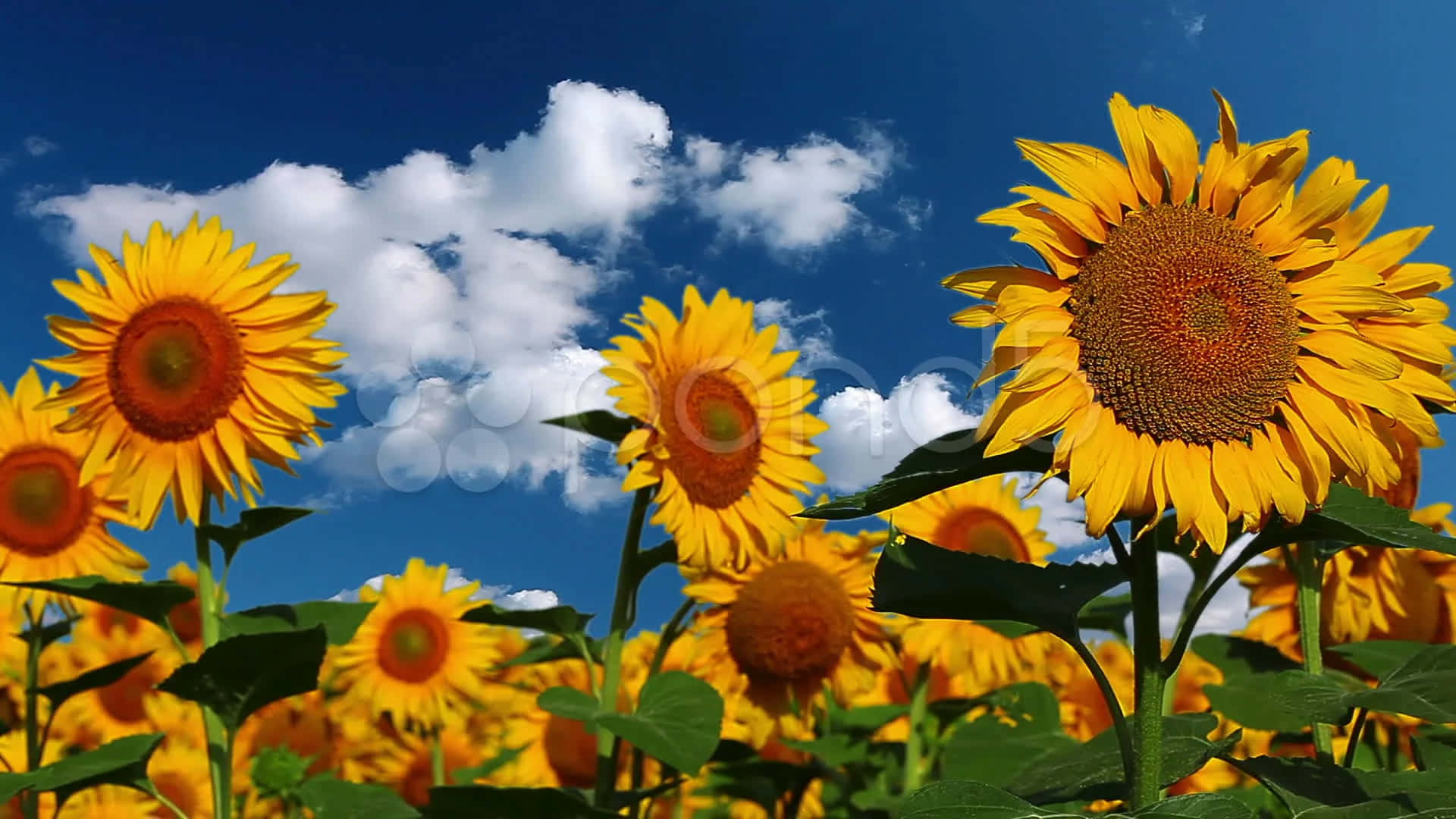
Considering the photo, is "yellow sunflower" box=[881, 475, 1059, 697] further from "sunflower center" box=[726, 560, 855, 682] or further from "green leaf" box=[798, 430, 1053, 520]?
"green leaf" box=[798, 430, 1053, 520]

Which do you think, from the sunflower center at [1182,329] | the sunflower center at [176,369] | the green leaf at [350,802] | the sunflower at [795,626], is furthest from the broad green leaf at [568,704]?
the sunflower center at [1182,329]

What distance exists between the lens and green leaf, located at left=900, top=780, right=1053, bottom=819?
1.56 m

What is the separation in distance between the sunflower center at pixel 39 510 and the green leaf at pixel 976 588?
403cm

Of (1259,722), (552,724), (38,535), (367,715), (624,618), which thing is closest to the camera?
(1259,722)

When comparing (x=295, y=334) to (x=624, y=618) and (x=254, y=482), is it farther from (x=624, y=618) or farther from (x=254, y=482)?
(x=624, y=618)

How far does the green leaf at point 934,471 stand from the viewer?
169cm

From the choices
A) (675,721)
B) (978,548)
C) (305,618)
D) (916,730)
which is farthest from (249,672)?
(978,548)

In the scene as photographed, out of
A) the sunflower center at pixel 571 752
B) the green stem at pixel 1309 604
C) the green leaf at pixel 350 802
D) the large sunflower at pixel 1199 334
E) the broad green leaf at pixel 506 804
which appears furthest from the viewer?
the sunflower center at pixel 571 752

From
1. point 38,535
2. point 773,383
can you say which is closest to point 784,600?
point 773,383

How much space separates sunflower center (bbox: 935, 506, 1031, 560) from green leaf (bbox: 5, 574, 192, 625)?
3040 millimetres

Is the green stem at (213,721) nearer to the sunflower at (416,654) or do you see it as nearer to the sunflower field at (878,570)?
the sunflower field at (878,570)

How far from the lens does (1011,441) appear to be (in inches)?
71.7

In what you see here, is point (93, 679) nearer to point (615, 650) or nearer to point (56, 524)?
point (56, 524)

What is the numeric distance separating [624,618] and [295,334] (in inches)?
67.6
